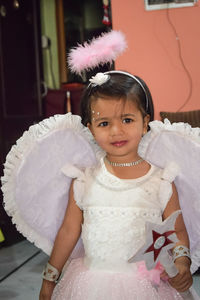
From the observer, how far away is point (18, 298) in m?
1.42

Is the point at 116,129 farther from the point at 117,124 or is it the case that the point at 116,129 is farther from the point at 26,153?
the point at 26,153

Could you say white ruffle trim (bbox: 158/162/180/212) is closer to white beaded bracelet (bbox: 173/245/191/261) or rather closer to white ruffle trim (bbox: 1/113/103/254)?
white beaded bracelet (bbox: 173/245/191/261)

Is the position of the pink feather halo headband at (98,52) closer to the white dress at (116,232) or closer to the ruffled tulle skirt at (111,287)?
the white dress at (116,232)

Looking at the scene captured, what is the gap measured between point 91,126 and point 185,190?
312 millimetres

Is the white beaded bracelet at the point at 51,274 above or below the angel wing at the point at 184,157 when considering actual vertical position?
below

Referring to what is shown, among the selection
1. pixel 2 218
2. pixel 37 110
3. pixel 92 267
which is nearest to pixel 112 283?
pixel 92 267

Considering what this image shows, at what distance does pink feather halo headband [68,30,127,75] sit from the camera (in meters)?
0.98

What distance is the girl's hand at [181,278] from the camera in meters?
0.86

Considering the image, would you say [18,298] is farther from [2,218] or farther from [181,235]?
[2,218]

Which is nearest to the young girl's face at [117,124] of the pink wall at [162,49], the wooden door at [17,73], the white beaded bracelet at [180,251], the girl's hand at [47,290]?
the white beaded bracelet at [180,251]

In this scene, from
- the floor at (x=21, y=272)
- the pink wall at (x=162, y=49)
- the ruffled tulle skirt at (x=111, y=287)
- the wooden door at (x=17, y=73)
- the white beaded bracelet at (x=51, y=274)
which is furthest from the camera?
the wooden door at (x=17, y=73)

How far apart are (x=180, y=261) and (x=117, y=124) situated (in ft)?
1.23

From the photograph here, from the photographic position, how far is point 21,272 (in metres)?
1.75

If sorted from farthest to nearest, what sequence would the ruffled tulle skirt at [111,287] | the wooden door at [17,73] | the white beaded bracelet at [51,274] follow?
the wooden door at [17,73]
the white beaded bracelet at [51,274]
the ruffled tulle skirt at [111,287]
